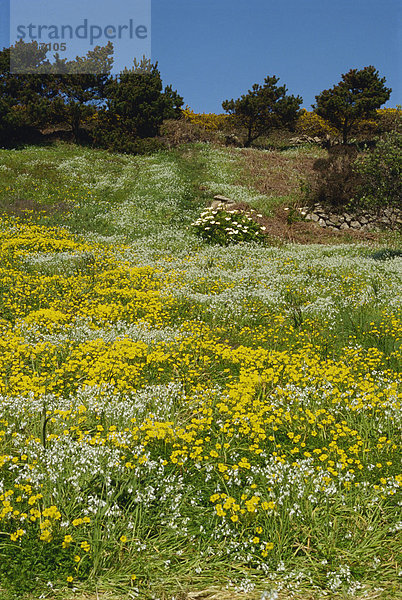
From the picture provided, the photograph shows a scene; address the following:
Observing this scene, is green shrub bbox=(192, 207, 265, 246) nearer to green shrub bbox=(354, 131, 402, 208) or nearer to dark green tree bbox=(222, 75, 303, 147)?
green shrub bbox=(354, 131, 402, 208)

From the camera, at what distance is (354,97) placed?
4384cm

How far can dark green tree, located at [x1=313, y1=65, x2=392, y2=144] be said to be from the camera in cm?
4291

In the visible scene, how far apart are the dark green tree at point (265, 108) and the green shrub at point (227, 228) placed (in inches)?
1242

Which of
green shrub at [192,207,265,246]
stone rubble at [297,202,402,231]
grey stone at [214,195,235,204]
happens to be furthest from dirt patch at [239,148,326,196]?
green shrub at [192,207,265,246]

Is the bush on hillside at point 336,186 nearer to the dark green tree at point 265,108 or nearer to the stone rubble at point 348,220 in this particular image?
the stone rubble at point 348,220

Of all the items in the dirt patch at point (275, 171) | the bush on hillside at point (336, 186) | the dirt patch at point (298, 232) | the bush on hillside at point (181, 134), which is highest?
the bush on hillside at point (181, 134)

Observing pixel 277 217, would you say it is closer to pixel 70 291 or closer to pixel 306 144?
pixel 70 291

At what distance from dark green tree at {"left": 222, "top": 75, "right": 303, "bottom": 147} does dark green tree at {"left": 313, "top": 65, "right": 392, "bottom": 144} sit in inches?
161

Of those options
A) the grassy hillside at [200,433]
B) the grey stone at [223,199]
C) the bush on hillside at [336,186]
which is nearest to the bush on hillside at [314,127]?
the bush on hillside at [336,186]

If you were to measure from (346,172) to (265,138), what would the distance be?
30.3 metres

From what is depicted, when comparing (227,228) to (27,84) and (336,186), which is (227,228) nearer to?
(336,186)

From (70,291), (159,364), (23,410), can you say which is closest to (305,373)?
(159,364)

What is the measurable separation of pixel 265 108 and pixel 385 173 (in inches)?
1407

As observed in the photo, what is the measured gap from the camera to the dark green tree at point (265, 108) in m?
47.1
